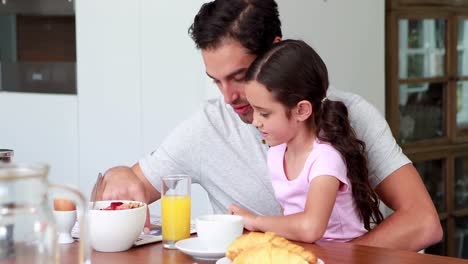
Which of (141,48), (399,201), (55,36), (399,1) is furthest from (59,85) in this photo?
(399,201)

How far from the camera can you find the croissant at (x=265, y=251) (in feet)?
4.02

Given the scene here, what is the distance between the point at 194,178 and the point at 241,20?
0.45 meters

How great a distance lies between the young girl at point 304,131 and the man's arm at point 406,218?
53mm

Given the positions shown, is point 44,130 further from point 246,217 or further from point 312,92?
point 246,217

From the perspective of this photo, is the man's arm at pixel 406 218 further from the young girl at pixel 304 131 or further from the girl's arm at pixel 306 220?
the girl's arm at pixel 306 220

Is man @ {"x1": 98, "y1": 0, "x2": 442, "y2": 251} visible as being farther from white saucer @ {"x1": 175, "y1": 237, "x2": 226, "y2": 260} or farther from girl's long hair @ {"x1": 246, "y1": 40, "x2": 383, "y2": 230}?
white saucer @ {"x1": 175, "y1": 237, "x2": 226, "y2": 260}

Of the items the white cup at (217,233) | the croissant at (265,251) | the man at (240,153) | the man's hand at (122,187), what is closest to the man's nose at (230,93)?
the man at (240,153)

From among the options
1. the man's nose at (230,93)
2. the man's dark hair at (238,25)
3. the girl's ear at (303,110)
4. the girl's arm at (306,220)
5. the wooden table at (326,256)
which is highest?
the man's dark hair at (238,25)

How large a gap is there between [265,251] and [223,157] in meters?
0.91

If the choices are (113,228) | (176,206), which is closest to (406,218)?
(176,206)

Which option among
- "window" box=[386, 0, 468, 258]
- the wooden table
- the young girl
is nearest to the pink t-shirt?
the young girl

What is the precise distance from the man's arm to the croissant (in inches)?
21.8

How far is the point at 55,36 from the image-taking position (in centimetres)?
387

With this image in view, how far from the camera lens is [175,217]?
5.33ft
